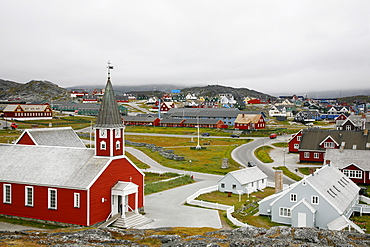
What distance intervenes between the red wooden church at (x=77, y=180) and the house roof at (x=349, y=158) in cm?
2712

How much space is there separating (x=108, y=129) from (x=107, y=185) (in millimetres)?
4342

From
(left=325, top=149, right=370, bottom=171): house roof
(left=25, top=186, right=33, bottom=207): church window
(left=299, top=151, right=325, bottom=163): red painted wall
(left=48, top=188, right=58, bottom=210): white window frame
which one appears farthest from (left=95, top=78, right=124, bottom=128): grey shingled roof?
(left=299, top=151, right=325, bottom=163): red painted wall

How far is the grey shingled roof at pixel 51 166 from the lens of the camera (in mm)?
29955

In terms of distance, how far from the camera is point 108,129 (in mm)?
31375

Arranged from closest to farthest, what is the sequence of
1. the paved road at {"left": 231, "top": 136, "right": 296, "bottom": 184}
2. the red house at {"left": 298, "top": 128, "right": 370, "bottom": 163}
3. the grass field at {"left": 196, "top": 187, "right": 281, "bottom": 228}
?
the grass field at {"left": 196, "top": 187, "right": 281, "bottom": 228} → the paved road at {"left": 231, "top": 136, "right": 296, "bottom": 184} → the red house at {"left": 298, "top": 128, "right": 370, "bottom": 163}

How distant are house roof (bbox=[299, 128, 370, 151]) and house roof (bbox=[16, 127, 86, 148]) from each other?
35291 millimetres

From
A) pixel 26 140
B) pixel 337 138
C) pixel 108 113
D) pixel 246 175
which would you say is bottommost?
pixel 246 175

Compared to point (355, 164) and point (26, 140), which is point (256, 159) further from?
point (26, 140)

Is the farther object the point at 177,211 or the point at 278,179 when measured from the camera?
the point at 278,179

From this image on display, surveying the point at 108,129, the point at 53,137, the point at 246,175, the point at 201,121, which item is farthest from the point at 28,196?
the point at 201,121

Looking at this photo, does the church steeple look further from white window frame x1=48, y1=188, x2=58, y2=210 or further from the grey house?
the grey house

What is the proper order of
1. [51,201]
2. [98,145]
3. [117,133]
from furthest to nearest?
[117,133]
[98,145]
[51,201]

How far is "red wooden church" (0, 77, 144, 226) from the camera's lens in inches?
1153

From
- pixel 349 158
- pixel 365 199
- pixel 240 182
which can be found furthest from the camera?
pixel 349 158
